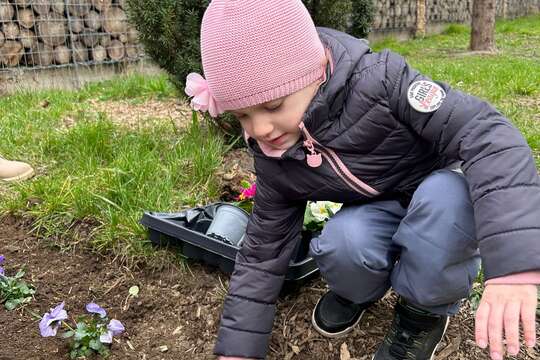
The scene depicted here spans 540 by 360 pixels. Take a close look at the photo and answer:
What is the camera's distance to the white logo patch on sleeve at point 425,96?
4.98ft

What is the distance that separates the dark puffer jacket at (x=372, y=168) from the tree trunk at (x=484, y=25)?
7811 millimetres

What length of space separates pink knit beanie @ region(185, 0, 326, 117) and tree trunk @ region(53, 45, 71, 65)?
509 centimetres

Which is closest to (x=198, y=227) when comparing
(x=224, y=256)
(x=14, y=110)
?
(x=224, y=256)

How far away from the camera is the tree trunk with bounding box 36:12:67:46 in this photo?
600cm

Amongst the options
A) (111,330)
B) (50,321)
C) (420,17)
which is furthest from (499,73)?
(420,17)

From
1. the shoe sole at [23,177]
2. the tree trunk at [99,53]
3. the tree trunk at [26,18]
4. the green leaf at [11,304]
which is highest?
the tree trunk at [26,18]

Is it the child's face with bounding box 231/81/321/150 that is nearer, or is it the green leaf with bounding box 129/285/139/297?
the child's face with bounding box 231/81/321/150

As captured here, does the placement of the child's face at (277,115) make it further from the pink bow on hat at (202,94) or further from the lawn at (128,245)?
the lawn at (128,245)

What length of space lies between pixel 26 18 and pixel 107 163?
3.59 m

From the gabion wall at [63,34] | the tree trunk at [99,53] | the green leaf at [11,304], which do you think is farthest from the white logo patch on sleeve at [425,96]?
the tree trunk at [99,53]

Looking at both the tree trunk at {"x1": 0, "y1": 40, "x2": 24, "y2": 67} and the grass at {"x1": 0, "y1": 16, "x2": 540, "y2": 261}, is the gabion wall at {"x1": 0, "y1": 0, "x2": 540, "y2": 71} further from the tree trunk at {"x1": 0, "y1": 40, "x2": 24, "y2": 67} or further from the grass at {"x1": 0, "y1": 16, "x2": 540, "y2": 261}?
the grass at {"x1": 0, "y1": 16, "x2": 540, "y2": 261}

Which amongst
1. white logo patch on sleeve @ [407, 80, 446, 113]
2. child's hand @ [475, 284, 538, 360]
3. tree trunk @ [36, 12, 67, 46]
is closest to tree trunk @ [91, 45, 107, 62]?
tree trunk @ [36, 12, 67, 46]

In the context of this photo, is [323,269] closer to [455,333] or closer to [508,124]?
[455,333]

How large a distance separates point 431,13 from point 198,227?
12.5 meters
